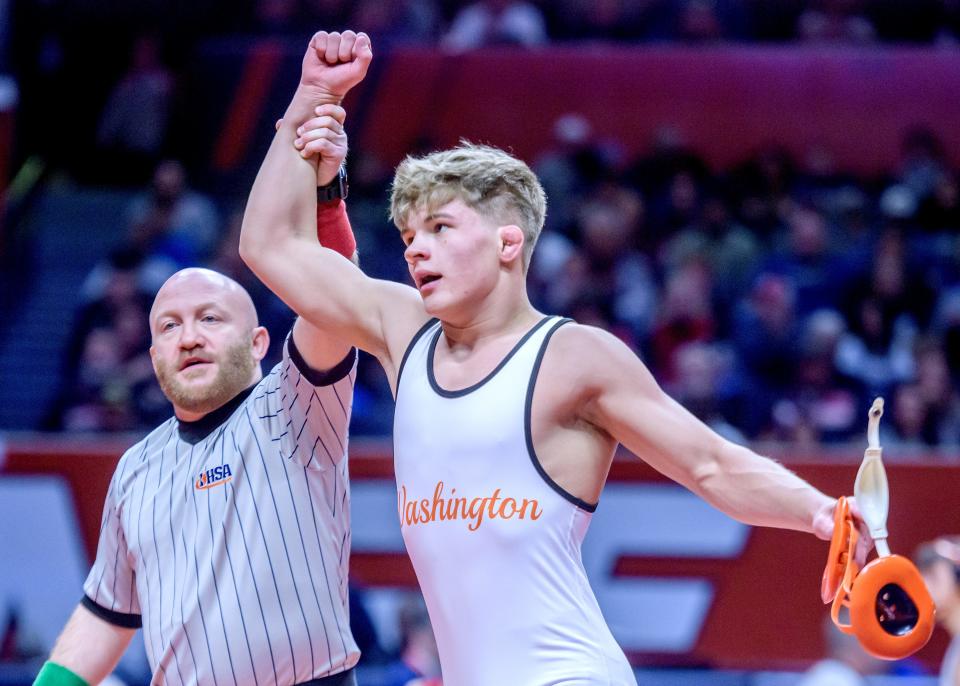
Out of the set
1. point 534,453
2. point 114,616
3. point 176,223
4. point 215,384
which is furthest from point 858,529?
point 176,223

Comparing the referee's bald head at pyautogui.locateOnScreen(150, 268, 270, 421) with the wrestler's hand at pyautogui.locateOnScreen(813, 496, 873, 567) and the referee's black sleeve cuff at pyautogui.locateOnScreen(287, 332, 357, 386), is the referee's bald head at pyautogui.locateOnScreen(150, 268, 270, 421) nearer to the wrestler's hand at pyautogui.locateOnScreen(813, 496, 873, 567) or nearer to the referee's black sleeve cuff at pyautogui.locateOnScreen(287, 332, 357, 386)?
the referee's black sleeve cuff at pyautogui.locateOnScreen(287, 332, 357, 386)

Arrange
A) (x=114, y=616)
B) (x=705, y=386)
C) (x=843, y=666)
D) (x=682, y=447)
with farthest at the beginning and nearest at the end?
(x=705, y=386) < (x=843, y=666) < (x=114, y=616) < (x=682, y=447)

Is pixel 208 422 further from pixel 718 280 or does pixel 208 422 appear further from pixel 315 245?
pixel 718 280

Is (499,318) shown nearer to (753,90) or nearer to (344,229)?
(344,229)

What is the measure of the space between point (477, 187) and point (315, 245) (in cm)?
50

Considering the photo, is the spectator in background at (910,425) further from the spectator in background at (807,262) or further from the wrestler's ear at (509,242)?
the wrestler's ear at (509,242)

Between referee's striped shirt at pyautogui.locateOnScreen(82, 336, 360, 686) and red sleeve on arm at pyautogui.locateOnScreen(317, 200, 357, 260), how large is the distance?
0.90 ft

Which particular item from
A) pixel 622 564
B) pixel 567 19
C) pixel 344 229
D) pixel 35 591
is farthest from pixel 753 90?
pixel 344 229

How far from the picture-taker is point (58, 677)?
3.72 m

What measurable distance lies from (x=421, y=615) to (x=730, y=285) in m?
4.48

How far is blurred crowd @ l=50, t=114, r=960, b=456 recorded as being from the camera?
888cm

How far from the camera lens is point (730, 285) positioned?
10.5m

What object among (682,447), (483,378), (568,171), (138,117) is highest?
(138,117)

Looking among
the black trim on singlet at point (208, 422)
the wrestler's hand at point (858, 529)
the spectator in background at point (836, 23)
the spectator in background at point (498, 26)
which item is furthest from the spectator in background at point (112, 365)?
the wrestler's hand at point (858, 529)
